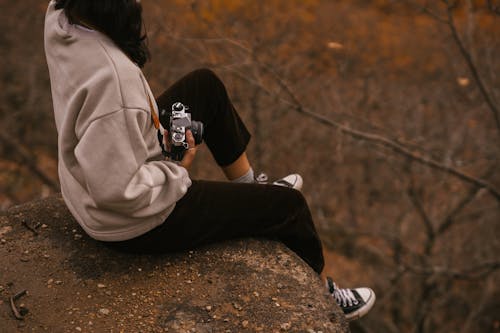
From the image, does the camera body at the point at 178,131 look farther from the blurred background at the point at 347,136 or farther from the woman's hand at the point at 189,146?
the blurred background at the point at 347,136

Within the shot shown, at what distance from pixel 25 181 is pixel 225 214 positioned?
4.04 m

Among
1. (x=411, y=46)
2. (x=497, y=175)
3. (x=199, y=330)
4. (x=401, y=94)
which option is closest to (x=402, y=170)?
(x=497, y=175)

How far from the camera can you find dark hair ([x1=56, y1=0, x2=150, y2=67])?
168 cm

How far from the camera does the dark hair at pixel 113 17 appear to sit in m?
1.68

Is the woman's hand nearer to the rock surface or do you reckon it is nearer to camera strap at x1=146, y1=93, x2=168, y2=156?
camera strap at x1=146, y1=93, x2=168, y2=156

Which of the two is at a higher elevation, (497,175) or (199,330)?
(199,330)

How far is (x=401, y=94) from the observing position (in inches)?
253

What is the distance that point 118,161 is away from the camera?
5.55ft

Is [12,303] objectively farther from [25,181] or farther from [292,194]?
[25,181]

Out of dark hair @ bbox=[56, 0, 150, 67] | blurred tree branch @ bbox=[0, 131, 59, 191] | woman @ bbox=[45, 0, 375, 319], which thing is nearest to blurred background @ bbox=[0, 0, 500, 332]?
blurred tree branch @ bbox=[0, 131, 59, 191]

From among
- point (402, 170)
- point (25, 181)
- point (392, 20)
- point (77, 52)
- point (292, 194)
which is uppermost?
point (77, 52)

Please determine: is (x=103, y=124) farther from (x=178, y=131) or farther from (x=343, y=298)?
(x=343, y=298)

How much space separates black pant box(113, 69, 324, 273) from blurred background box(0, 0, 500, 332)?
90.6 inches

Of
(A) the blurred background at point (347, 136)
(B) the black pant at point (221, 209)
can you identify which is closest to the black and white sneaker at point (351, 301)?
(B) the black pant at point (221, 209)
